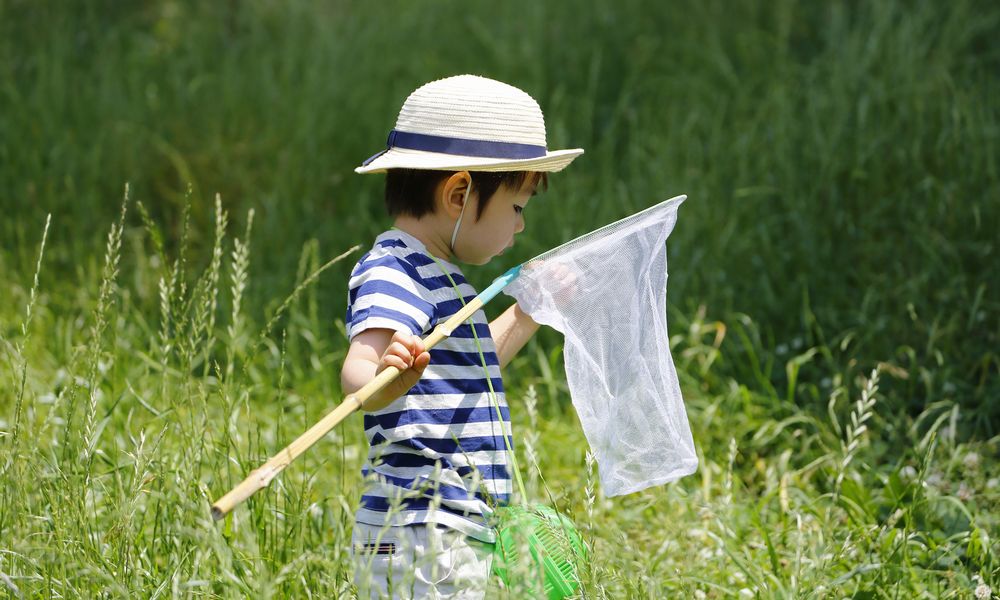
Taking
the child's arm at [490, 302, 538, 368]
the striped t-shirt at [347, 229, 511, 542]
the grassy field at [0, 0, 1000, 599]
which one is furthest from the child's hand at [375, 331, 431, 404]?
the child's arm at [490, 302, 538, 368]

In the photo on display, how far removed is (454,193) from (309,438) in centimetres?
64

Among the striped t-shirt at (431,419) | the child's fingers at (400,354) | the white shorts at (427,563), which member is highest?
the child's fingers at (400,354)

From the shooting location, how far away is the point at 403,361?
1.74m

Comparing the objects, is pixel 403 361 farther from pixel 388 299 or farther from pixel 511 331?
pixel 511 331

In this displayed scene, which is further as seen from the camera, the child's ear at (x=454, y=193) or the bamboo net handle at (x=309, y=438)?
the child's ear at (x=454, y=193)

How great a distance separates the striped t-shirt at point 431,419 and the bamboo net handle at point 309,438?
10 cm

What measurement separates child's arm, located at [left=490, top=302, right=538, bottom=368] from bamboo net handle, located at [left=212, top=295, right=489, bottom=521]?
1.35 ft

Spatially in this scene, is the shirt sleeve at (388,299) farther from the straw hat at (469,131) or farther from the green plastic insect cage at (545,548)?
the green plastic insect cage at (545,548)

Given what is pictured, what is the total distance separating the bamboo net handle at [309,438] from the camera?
1.50 metres

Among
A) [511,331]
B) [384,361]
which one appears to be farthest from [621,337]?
[384,361]

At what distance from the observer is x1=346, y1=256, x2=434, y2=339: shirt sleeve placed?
1.86 m

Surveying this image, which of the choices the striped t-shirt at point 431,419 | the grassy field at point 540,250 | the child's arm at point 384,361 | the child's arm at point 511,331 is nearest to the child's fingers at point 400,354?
the child's arm at point 384,361

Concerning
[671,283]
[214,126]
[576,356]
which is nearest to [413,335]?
[576,356]

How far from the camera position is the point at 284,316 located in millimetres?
4176
